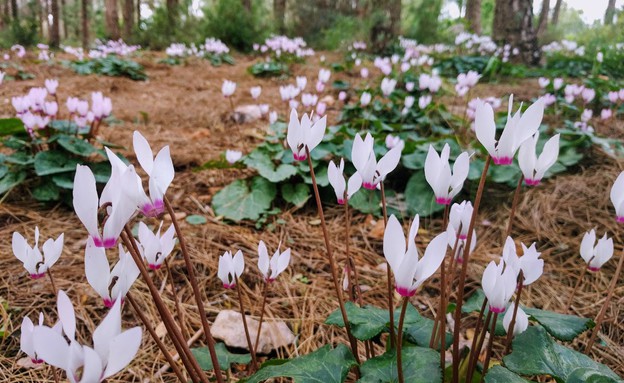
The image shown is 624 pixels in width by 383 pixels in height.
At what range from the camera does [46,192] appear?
2311mm

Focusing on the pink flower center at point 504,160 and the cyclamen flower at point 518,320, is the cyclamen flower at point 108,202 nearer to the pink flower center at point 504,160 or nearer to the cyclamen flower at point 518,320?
the pink flower center at point 504,160

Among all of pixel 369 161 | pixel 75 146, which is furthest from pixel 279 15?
pixel 369 161

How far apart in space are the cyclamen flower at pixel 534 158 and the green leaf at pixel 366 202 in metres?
1.59

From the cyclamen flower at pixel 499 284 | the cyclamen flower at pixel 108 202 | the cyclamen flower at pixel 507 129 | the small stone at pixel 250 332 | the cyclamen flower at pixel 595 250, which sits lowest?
the small stone at pixel 250 332

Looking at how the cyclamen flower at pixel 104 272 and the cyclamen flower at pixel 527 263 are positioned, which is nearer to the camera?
the cyclamen flower at pixel 104 272

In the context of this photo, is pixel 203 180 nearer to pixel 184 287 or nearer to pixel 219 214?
pixel 219 214

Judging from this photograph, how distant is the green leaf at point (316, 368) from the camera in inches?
34.7

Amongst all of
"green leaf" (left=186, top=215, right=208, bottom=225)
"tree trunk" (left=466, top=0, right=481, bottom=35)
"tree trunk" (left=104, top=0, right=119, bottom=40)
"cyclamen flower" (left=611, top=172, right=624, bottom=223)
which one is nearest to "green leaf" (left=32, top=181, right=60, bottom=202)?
"green leaf" (left=186, top=215, right=208, bottom=225)

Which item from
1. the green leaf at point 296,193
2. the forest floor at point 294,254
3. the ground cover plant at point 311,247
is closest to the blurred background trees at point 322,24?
the ground cover plant at point 311,247

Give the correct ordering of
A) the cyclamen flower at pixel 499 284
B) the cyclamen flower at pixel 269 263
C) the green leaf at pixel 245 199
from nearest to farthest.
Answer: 1. the cyclamen flower at pixel 499 284
2. the cyclamen flower at pixel 269 263
3. the green leaf at pixel 245 199

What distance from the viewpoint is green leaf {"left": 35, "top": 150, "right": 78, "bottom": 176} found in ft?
7.38

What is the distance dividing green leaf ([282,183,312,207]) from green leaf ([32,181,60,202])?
49.0 inches

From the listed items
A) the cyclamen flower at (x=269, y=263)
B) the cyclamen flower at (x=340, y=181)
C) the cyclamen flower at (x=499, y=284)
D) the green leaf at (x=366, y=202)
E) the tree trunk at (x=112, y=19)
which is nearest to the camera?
the cyclamen flower at (x=499, y=284)

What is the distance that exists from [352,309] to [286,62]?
256 inches
